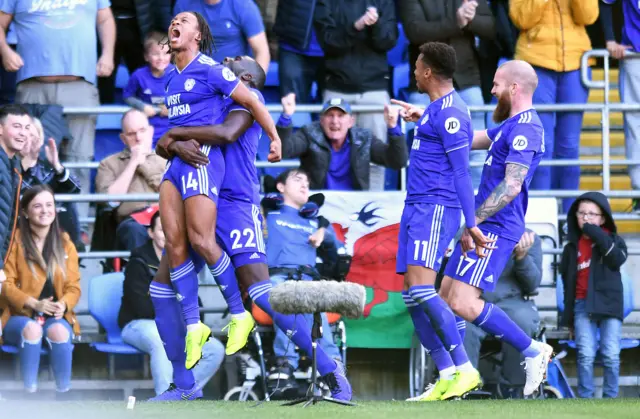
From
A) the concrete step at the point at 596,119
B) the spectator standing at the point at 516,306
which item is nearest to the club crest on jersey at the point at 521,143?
the spectator standing at the point at 516,306

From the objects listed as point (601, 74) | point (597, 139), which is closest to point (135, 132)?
point (597, 139)

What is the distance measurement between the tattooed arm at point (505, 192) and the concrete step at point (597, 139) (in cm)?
555

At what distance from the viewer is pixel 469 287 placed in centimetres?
896

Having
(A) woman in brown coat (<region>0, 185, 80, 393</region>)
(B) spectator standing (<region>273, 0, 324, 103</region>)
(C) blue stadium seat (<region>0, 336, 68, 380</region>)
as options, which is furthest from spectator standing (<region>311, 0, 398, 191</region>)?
(C) blue stadium seat (<region>0, 336, 68, 380</region>)

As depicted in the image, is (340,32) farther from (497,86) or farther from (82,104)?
(497,86)

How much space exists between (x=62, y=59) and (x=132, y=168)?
5.09 ft

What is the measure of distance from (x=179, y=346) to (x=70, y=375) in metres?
2.38

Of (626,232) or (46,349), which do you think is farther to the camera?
(626,232)

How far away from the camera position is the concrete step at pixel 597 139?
14.1 m

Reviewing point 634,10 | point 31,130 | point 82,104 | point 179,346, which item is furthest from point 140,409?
point 634,10

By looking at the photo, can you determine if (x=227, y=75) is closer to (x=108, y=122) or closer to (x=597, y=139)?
(x=108, y=122)

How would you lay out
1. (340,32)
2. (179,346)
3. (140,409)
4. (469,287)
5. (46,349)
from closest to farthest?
(140,409) < (179,346) < (469,287) < (46,349) < (340,32)

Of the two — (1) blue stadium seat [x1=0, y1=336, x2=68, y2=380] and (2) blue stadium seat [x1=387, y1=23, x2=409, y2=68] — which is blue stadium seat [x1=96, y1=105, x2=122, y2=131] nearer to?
(2) blue stadium seat [x1=387, y1=23, x2=409, y2=68]

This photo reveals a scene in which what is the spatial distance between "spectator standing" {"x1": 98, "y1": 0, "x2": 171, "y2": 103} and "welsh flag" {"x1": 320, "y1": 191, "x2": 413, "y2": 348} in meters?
3.00
